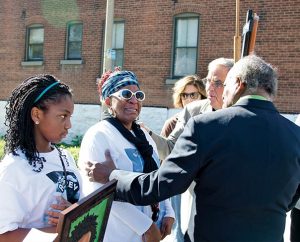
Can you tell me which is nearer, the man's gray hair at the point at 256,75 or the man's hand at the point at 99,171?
the man's gray hair at the point at 256,75

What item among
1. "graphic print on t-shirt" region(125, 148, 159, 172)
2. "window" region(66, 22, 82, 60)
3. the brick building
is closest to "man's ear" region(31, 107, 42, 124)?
"graphic print on t-shirt" region(125, 148, 159, 172)

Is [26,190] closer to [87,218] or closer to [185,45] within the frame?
[87,218]

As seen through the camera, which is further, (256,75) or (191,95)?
(191,95)

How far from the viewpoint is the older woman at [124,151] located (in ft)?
8.86

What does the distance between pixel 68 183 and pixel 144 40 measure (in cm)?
1129

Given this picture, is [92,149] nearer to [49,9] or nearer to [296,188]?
[296,188]

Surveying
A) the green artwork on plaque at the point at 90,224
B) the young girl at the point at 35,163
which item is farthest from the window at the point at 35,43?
the green artwork on plaque at the point at 90,224

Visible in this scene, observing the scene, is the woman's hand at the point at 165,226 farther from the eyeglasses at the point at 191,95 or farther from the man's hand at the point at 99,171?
the eyeglasses at the point at 191,95

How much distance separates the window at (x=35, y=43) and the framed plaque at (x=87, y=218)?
14.3 metres

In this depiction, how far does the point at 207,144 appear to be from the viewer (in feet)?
6.89

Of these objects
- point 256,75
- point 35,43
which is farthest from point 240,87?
point 35,43

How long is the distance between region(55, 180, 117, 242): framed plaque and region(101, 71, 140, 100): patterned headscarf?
1123 millimetres

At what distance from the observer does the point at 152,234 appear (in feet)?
9.00

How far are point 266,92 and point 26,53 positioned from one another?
1480cm
